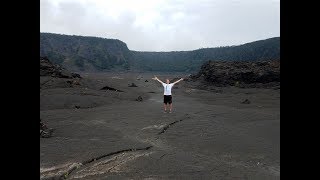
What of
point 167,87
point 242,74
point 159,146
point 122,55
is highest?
point 122,55

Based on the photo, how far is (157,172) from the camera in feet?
22.3

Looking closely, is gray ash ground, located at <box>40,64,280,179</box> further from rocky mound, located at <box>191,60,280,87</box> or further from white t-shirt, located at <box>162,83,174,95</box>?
rocky mound, located at <box>191,60,280,87</box>

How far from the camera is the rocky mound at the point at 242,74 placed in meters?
36.8

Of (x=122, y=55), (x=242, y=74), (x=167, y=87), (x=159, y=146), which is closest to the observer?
(x=159, y=146)

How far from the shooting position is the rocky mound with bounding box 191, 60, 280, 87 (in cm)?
3681

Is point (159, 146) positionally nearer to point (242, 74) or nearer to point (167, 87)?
point (167, 87)

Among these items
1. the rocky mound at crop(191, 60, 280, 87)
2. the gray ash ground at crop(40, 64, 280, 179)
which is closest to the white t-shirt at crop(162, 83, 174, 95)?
the gray ash ground at crop(40, 64, 280, 179)

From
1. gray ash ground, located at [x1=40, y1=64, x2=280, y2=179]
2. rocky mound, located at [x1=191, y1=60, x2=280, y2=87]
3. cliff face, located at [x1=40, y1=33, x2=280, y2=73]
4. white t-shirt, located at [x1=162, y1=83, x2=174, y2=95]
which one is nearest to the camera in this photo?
gray ash ground, located at [x1=40, y1=64, x2=280, y2=179]

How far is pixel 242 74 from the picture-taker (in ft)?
126

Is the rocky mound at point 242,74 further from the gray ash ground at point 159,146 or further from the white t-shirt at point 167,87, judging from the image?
the white t-shirt at point 167,87

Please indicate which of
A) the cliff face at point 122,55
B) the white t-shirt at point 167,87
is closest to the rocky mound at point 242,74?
the white t-shirt at point 167,87

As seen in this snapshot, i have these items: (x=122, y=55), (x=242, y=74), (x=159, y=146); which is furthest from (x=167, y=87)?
(x=122, y=55)

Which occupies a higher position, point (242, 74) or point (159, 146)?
point (242, 74)
